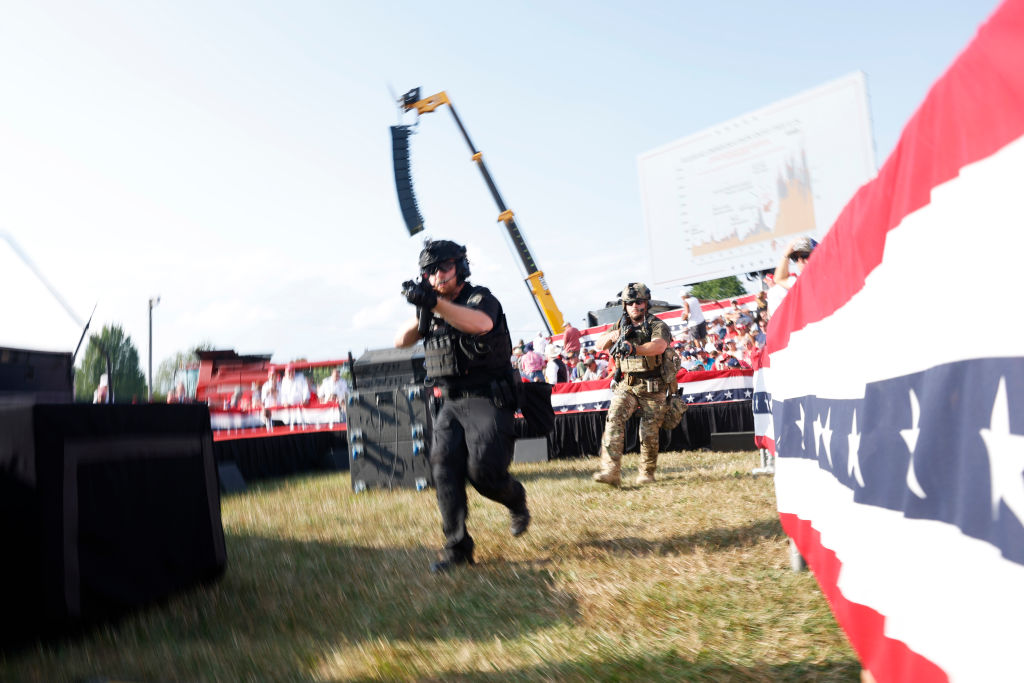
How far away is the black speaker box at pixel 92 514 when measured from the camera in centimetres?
290

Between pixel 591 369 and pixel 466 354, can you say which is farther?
pixel 591 369

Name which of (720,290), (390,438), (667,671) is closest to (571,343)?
(390,438)

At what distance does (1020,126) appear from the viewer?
98 cm

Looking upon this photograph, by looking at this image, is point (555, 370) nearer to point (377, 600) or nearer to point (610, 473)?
point (610, 473)

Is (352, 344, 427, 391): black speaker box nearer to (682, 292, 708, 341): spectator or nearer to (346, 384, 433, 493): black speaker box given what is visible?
(346, 384, 433, 493): black speaker box

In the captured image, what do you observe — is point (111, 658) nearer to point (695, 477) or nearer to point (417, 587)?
point (417, 587)

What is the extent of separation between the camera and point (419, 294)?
382cm

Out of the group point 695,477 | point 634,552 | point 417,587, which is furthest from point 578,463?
point 417,587

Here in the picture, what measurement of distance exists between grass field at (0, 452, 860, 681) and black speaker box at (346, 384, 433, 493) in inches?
113

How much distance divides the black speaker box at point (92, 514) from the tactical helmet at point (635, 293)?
4733mm

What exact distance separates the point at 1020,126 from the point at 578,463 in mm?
10055

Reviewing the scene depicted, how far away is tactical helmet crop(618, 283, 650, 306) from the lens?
24.2ft

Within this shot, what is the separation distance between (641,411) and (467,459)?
370 cm

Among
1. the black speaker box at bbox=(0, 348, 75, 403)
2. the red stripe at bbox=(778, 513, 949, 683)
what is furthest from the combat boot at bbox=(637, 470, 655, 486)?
the black speaker box at bbox=(0, 348, 75, 403)
